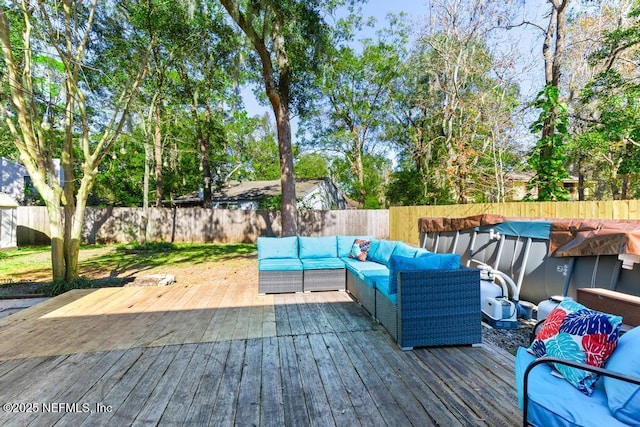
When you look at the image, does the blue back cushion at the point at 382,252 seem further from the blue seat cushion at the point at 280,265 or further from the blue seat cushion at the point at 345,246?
the blue seat cushion at the point at 280,265

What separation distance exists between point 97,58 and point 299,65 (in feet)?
15.4

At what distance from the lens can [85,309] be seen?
4062mm

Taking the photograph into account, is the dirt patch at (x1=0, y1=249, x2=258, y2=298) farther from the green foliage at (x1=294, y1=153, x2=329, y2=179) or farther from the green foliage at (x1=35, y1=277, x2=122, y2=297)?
the green foliage at (x1=294, y1=153, x2=329, y2=179)

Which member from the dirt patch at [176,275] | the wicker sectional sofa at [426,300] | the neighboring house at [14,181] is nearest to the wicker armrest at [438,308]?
the wicker sectional sofa at [426,300]

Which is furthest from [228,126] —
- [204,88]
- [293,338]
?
[293,338]

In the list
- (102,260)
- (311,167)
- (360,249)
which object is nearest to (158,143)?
(102,260)

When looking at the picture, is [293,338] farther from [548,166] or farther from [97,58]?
[97,58]

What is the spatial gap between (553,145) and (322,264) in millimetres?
6031

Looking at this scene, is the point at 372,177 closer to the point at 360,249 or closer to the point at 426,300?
the point at 360,249

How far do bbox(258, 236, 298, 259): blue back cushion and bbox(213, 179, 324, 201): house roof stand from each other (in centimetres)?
1079

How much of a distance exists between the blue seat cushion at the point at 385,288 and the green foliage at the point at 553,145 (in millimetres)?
5610

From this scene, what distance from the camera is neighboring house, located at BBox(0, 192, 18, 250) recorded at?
10.0 meters

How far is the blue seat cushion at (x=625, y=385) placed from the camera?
126 cm

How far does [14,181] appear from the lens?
526 inches
